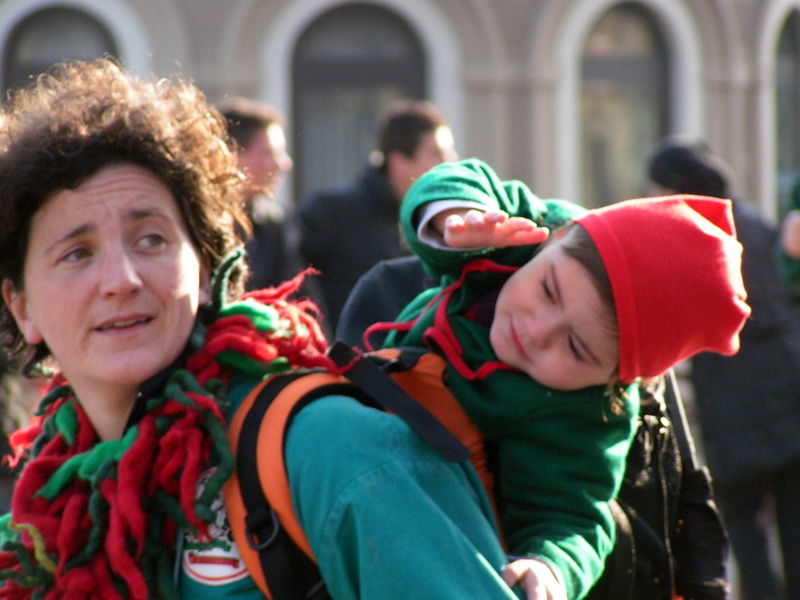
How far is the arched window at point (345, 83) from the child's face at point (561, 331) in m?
7.54

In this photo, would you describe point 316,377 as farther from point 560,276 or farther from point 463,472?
point 560,276

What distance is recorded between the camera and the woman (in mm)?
1470

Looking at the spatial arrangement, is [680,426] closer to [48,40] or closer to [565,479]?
[565,479]

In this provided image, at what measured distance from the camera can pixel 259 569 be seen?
1538mm

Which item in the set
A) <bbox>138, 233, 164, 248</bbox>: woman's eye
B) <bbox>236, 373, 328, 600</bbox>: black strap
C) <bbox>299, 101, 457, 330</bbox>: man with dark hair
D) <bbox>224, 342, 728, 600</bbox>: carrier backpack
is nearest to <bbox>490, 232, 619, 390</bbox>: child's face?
<bbox>224, 342, 728, 600</bbox>: carrier backpack

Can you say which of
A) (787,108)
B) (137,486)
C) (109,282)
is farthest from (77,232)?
(787,108)

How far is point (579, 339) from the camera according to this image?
181cm

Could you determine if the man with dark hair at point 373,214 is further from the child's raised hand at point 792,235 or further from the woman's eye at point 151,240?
the woman's eye at point 151,240

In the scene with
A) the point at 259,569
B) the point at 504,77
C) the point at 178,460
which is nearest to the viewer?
the point at 259,569

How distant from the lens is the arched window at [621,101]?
9.46 m

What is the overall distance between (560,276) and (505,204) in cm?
26

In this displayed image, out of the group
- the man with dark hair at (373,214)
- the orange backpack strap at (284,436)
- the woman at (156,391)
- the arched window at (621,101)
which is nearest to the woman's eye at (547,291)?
the orange backpack strap at (284,436)

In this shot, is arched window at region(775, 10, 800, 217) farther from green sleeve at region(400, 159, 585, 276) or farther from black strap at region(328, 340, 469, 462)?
black strap at region(328, 340, 469, 462)

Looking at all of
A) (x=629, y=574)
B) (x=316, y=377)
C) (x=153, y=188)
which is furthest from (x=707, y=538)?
(x=153, y=188)
